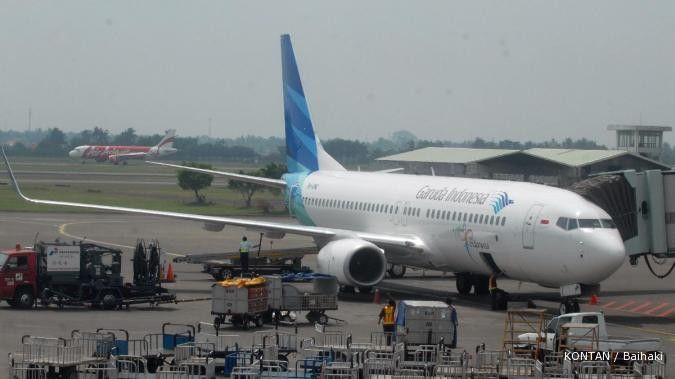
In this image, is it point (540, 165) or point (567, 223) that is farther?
point (540, 165)

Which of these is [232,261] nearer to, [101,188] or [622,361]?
[622,361]

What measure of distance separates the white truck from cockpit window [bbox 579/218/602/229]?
501 cm

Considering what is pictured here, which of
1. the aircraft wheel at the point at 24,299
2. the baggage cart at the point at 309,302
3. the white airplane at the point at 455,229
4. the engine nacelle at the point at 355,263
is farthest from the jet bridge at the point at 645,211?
the aircraft wheel at the point at 24,299

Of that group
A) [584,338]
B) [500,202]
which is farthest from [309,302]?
[584,338]

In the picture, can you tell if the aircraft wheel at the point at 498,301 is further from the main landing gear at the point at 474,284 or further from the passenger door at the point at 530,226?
the passenger door at the point at 530,226

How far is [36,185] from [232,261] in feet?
208

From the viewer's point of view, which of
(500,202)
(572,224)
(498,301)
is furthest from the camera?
(498,301)

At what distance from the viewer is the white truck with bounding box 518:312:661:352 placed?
922 inches

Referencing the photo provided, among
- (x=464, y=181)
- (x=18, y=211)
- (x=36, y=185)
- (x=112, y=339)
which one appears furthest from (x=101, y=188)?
(x=112, y=339)

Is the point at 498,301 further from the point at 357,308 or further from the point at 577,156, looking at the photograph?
the point at 577,156

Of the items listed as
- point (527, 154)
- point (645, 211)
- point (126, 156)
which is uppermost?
point (126, 156)

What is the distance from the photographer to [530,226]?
3347 centimetres

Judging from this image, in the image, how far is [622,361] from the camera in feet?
76.1

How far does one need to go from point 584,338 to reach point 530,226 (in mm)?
8734
